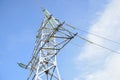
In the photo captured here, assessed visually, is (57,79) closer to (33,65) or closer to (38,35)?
(33,65)

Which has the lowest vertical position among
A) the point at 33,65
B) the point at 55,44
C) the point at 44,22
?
the point at 33,65

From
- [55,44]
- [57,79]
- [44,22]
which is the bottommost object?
[57,79]

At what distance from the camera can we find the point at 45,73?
24547 mm

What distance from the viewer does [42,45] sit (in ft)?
82.9

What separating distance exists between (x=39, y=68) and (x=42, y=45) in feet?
7.02

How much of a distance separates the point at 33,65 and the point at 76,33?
14.8 ft

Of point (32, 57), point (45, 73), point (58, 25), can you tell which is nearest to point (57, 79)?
point (45, 73)

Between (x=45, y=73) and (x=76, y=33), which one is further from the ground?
(x=76, y=33)

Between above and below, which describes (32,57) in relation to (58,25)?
below

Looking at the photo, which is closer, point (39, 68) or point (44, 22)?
point (39, 68)

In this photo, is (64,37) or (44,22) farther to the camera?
(44,22)

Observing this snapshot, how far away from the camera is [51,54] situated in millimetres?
25250

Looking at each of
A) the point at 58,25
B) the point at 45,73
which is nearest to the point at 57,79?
the point at 45,73

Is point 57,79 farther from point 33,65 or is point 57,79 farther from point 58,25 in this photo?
point 58,25
